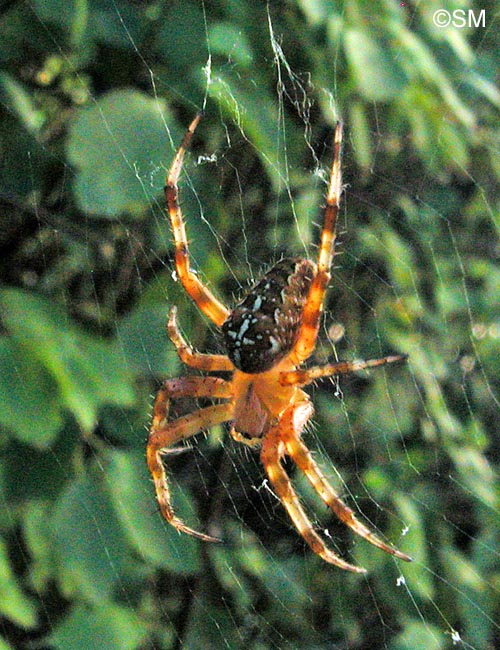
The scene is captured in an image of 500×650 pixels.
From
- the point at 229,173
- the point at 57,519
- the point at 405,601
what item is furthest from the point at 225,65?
the point at 405,601

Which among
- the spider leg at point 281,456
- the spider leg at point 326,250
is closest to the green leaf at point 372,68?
the spider leg at point 326,250

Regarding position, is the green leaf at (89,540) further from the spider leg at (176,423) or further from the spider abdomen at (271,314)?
the spider abdomen at (271,314)

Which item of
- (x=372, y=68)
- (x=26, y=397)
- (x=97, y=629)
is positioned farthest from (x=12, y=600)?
(x=372, y=68)

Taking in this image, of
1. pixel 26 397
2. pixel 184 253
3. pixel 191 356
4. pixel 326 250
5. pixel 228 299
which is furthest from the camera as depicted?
pixel 228 299

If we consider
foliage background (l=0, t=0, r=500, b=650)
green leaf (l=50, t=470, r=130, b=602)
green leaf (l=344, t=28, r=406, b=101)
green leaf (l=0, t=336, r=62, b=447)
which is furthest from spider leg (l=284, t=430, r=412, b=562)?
green leaf (l=344, t=28, r=406, b=101)

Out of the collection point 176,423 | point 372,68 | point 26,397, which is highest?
point 372,68

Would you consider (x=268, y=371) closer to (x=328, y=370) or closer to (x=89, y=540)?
(x=328, y=370)
